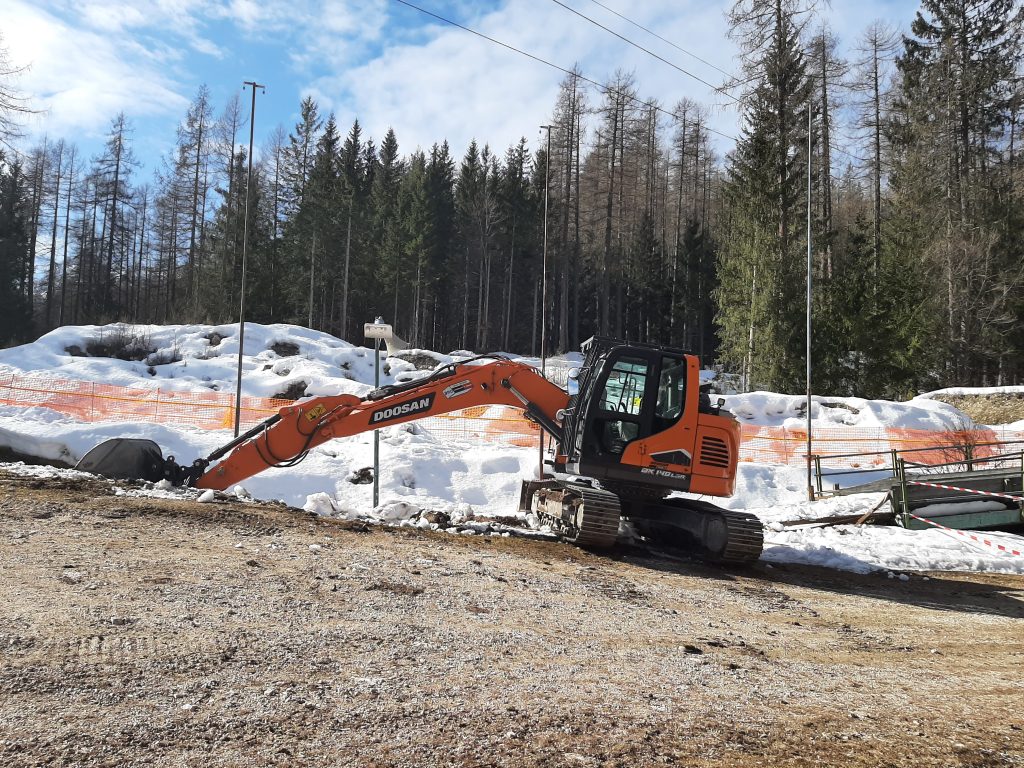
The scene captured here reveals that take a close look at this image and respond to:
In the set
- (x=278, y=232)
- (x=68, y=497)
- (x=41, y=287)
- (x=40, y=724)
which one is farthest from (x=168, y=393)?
(x=41, y=287)

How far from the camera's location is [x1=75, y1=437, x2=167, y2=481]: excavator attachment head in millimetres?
10148

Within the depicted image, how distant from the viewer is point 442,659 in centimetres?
434

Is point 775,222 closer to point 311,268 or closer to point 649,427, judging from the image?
point 649,427

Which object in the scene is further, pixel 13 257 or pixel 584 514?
pixel 13 257

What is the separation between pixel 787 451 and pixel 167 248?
48670 mm

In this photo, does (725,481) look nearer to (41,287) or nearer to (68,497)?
(68,497)

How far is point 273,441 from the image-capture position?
9.46 m

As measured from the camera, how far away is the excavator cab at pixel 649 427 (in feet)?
28.8

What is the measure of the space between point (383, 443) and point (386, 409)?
7384 millimetres

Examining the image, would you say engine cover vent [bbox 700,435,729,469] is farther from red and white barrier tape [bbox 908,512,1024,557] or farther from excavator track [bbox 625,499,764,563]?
red and white barrier tape [bbox 908,512,1024,557]

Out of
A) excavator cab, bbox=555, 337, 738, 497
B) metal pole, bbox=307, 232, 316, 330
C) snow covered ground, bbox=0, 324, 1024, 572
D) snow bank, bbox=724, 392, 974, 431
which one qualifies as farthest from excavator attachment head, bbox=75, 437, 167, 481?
metal pole, bbox=307, 232, 316, 330

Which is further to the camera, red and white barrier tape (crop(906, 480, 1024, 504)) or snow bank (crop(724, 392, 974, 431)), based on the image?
snow bank (crop(724, 392, 974, 431))

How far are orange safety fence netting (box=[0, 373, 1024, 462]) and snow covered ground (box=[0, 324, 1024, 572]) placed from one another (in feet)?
3.01

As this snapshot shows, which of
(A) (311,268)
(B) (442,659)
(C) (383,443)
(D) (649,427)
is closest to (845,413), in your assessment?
(C) (383,443)
